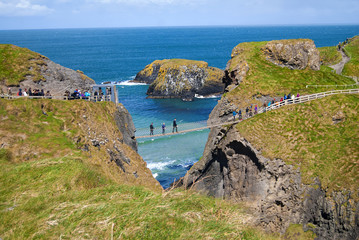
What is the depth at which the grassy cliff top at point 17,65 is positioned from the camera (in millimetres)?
33438

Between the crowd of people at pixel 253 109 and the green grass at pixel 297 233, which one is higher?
the crowd of people at pixel 253 109

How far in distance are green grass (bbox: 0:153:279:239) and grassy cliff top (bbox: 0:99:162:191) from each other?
484 cm

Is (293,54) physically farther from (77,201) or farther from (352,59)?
(77,201)

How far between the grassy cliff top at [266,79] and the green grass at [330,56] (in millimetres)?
17229

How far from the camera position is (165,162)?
50.9 metres

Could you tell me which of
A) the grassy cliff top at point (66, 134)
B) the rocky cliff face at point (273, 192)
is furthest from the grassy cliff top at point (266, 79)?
the grassy cliff top at point (66, 134)

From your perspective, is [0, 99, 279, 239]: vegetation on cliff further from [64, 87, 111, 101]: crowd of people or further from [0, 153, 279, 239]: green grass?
[64, 87, 111, 101]: crowd of people

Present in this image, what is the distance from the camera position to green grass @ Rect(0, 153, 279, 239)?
40.0ft

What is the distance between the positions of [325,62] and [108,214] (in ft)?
208

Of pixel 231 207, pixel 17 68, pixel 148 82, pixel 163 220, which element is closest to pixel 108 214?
pixel 163 220

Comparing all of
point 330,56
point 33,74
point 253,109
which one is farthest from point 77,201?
point 330,56

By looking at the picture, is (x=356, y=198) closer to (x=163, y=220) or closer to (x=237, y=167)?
(x=237, y=167)

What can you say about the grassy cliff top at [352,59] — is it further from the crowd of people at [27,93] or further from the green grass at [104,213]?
the green grass at [104,213]

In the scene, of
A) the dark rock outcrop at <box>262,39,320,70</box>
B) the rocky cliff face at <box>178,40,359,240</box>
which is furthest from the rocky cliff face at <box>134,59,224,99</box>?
the rocky cliff face at <box>178,40,359,240</box>
